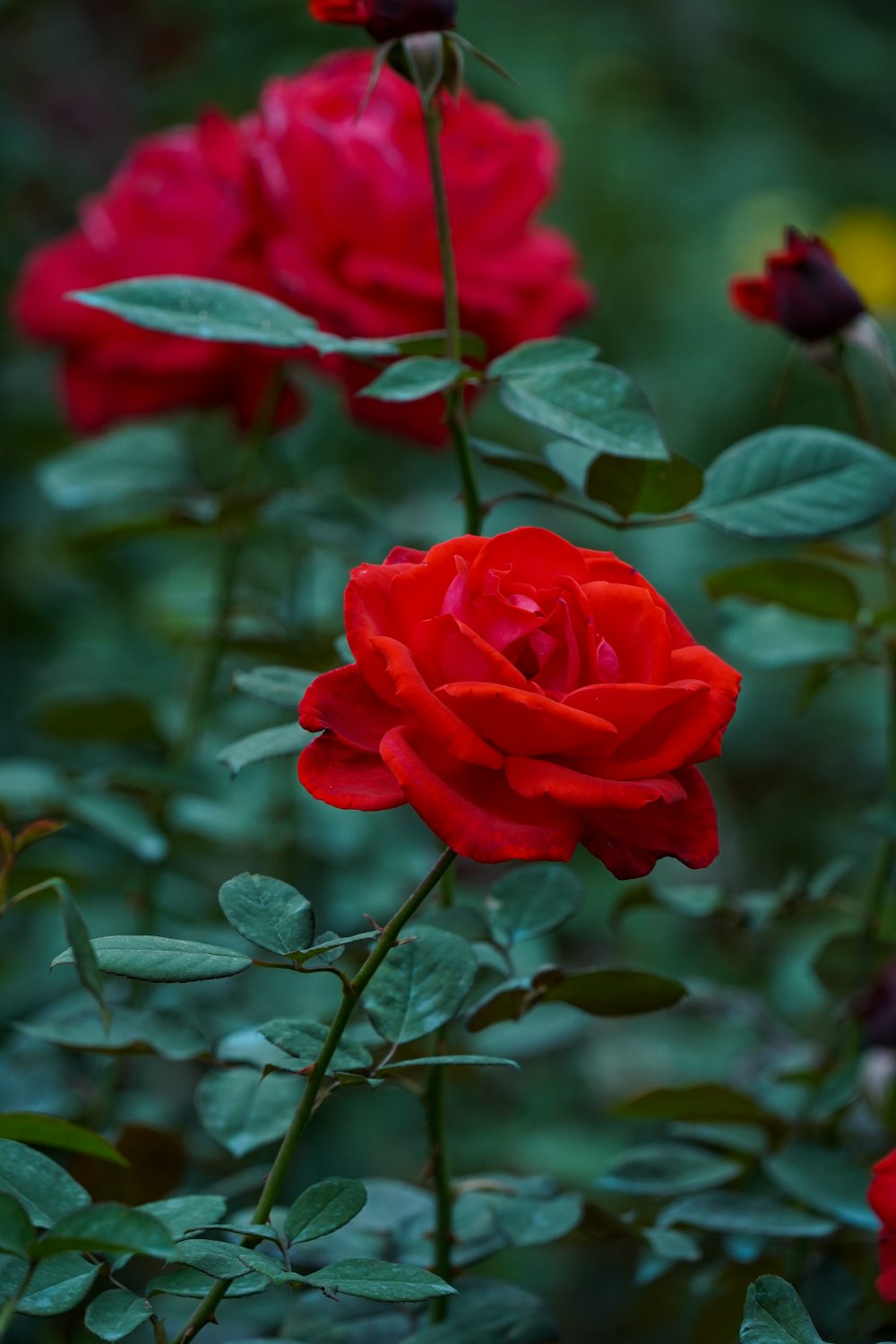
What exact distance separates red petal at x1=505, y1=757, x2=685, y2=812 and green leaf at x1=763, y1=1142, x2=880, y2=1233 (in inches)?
9.1

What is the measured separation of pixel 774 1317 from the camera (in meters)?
0.35

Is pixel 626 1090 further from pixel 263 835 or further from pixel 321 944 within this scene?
pixel 321 944

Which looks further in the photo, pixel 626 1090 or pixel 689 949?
pixel 689 949

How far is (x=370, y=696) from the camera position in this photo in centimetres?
36

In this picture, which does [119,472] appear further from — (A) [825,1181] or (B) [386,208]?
(A) [825,1181]

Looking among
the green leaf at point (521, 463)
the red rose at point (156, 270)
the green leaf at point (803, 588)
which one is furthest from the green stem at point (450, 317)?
the red rose at point (156, 270)

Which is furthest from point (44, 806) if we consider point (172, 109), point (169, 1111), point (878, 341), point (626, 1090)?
point (172, 109)

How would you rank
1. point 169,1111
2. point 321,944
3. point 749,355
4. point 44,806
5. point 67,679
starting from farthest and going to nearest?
point 749,355, point 67,679, point 169,1111, point 44,806, point 321,944

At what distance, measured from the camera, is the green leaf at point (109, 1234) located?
0.91 ft

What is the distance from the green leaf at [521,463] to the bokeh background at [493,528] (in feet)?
0.38

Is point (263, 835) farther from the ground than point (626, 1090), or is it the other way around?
point (263, 835)

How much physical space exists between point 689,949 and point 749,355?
2.85 ft

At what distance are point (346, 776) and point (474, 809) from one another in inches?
1.6

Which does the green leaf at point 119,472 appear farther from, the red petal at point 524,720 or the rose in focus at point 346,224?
the red petal at point 524,720
